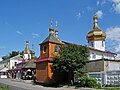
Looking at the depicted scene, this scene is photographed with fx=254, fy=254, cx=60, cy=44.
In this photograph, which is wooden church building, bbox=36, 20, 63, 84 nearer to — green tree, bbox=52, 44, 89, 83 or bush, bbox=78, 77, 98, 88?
green tree, bbox=52, 44, 89, 83

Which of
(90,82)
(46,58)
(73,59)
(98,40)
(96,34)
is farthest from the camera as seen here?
(98,40)

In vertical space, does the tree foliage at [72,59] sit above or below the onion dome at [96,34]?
below

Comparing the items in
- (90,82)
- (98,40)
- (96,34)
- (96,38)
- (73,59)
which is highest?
(96,34)

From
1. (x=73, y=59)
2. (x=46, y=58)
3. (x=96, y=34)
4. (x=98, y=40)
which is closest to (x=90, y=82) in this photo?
(x=73, y=59)

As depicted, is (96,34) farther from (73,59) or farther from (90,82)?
(90,82)

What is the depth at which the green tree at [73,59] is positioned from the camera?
113ft

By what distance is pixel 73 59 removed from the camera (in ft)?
113

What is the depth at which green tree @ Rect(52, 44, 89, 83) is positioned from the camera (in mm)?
34406

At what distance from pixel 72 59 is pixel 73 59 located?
0.44 feet

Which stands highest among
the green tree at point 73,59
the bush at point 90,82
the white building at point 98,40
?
the white building at point 98,40

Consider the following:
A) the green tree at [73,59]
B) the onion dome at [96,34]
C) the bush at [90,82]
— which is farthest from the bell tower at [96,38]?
the bush at [90,82]

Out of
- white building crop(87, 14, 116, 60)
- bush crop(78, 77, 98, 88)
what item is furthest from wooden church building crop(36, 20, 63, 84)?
white building crop(87, 14, 116, 60)

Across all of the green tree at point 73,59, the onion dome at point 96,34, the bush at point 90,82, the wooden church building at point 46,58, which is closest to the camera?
the bush at point 90,82

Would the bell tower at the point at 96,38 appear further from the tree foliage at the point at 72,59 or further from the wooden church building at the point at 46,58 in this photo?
the tree foliage at the point at 72,59
